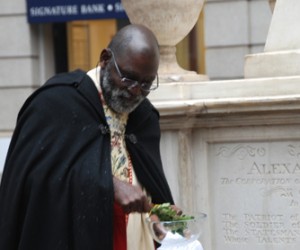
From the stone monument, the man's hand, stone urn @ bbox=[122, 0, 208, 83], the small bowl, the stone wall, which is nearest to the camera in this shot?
the man's hand

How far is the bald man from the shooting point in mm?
3580

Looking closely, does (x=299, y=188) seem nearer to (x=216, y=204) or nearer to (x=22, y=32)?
(x=216, y=204)

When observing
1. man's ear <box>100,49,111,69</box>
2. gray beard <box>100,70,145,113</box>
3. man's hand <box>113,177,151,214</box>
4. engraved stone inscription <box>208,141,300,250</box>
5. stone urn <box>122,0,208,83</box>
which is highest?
stone urn <box>122,0,208,83</box>

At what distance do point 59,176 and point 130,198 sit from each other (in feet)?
0.89

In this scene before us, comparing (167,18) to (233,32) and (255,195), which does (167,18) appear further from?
(233,32)

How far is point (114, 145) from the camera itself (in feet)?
12.4

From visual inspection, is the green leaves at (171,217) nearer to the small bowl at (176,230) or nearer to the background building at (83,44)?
the small bowl at (176,230)

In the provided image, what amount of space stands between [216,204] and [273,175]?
0.36m

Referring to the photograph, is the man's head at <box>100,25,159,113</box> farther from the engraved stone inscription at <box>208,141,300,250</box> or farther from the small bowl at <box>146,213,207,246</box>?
the engraved stone inscription at <box>208,141,300,250</box>

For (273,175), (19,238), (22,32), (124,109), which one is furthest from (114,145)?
(22,32)

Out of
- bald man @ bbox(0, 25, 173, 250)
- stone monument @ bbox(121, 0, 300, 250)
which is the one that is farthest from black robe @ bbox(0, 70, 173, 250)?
stone monument @ bbox(121, 0, 300, 250)
